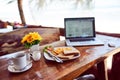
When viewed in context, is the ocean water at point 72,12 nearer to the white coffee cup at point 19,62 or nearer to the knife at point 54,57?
the knife at point 54,57

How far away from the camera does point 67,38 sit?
5.87 feet

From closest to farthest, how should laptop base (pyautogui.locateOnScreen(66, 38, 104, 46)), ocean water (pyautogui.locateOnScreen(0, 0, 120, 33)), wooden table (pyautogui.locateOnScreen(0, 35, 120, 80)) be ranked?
wooden table (pyautogui.locateOnScreen(0, 35, 120, 80)) → laptop base (pyautogui.locateOnScreen(66, 38, 104, 46)) → ocean water (pyautogui.locateOnScreen(0, 0, 120, 33))

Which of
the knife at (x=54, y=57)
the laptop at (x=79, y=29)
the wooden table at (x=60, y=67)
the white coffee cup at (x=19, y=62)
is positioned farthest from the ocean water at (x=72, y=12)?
the white coffee cup at (x=19, y=62)

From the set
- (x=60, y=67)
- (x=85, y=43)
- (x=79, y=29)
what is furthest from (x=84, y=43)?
(x=60, y=67)

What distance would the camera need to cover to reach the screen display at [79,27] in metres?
1.77

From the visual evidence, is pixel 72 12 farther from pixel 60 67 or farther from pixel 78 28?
pixel 60 67

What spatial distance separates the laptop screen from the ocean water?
4.23ft

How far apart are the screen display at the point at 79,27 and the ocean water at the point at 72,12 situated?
4.23ft

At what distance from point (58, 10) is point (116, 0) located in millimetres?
1118

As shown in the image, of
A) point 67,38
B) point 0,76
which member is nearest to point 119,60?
point 67,38

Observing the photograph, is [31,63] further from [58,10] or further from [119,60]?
[58,10]

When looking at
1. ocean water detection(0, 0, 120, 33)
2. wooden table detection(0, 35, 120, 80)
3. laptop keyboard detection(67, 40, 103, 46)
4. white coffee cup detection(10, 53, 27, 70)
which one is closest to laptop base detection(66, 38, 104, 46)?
laptop keyboard detection(67, 40, 103, 46)

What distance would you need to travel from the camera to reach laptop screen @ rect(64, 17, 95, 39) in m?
1.77

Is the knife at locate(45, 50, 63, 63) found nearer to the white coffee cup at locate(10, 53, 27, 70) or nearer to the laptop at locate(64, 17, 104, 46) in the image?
the white coffee cup at locate(10, 53, 27, 70)
